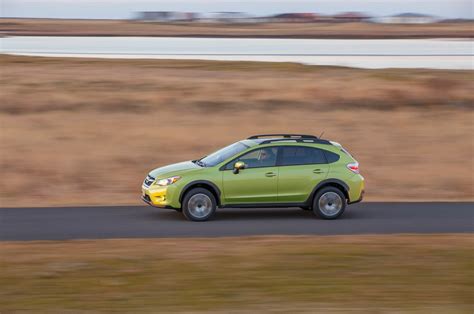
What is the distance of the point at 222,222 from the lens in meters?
15.5

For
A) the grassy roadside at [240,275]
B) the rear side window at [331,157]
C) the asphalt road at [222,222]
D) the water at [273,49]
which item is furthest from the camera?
the water at [273,49]

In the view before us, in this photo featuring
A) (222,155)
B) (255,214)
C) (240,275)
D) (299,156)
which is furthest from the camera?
(255,214)

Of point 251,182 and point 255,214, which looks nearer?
point 251,182

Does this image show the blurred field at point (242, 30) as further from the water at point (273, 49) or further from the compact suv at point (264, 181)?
the compact suv at point (264, 181)

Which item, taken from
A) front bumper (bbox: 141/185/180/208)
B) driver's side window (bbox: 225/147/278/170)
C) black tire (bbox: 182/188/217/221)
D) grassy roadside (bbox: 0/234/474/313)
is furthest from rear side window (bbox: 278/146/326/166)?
grassy roadside (bbox: 0/234/474/313)

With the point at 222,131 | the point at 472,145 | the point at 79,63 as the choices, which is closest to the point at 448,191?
the point at 472,145

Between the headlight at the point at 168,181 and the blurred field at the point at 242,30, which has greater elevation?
the blurred field at the point at 242,30

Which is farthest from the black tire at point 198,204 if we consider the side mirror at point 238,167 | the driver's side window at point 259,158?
the driver's side window at point 259,158

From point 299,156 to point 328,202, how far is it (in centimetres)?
98

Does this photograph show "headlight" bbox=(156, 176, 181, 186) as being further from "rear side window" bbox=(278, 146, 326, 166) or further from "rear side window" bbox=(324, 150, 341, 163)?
"rear side window" bbox=(324, 150, 341, 163)

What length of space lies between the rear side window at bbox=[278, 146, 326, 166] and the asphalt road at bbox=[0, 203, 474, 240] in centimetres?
102

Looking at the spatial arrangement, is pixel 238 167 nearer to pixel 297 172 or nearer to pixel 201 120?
pixel 297 172

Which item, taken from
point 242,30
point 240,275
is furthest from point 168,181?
point 242,30

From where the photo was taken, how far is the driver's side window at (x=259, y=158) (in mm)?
15852
